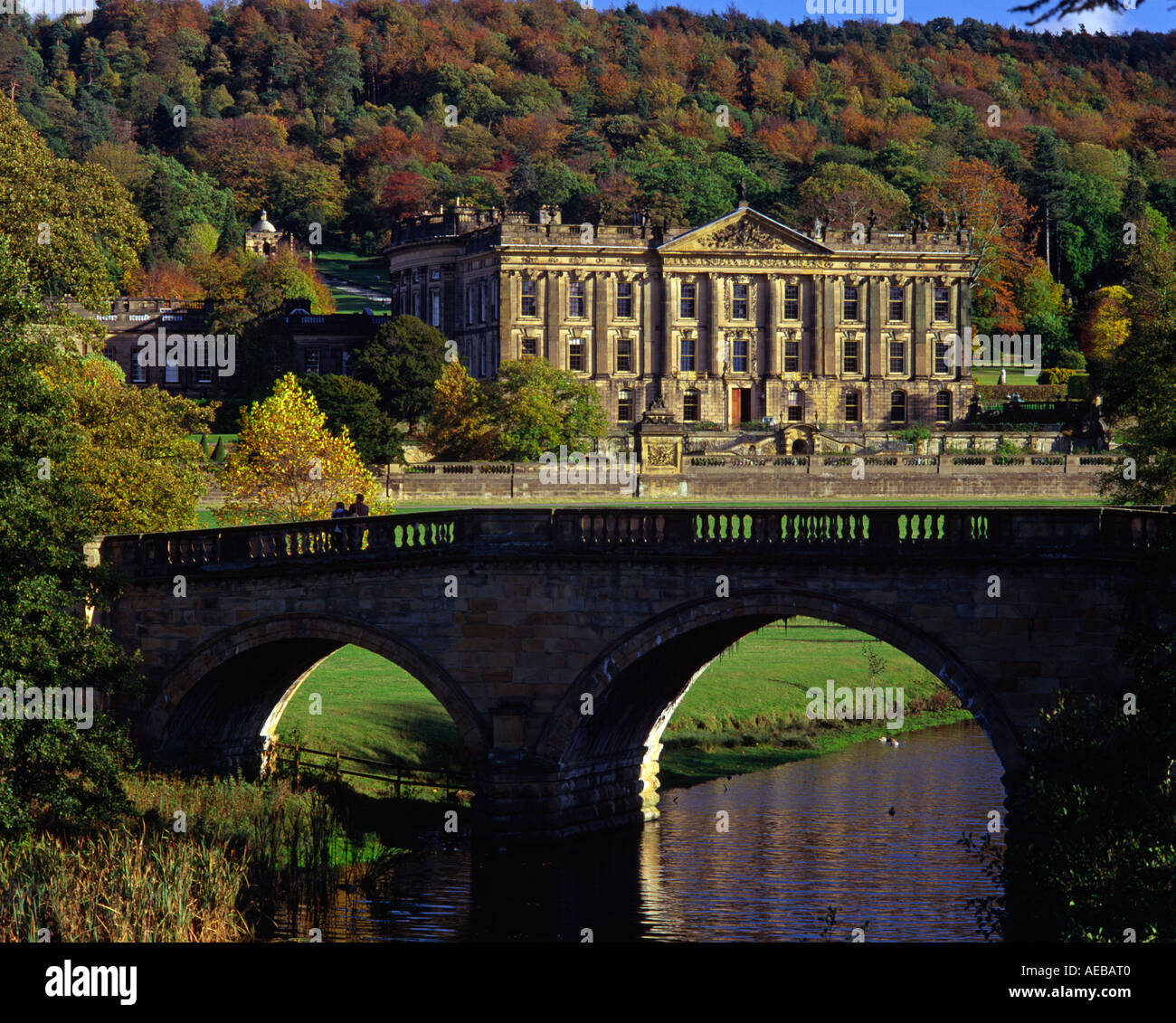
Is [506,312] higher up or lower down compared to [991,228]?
lower down

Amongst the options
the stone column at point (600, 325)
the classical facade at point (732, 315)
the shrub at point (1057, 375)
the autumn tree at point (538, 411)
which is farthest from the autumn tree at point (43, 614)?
the shrub at point (1057, 375)

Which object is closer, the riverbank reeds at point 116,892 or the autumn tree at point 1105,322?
the riverbank reeds at point 116,892

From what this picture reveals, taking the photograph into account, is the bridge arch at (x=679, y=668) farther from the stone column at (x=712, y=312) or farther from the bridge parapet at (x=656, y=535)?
the stone column at (x=712, y=312)

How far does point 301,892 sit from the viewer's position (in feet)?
99.0

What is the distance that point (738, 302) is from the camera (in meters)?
118

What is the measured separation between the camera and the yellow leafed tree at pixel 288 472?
57.2 meters

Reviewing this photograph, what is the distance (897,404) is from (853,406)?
9.21 feet

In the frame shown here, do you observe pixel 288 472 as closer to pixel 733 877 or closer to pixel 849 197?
pixel 733 877

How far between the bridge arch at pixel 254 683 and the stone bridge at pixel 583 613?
1.7 inches

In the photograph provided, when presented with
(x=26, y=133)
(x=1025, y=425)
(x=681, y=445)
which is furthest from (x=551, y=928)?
(x=1025, y=425)

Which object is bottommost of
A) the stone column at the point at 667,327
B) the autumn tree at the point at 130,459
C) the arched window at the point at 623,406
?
the autumn tree at the point at 130,459

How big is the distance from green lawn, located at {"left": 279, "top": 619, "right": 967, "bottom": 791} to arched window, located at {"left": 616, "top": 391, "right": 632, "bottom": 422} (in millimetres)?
62270

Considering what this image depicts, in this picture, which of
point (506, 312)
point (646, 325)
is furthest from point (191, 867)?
point (646, 325)

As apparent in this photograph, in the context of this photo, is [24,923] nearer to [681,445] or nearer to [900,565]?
[900,565]
